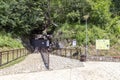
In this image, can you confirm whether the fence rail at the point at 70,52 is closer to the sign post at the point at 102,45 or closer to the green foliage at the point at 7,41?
the sign post at the point at 102,45

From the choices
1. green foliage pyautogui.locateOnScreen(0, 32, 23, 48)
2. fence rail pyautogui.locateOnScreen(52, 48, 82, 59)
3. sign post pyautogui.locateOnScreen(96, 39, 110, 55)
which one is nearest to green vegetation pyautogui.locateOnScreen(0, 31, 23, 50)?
green foliage pyautogui.locateOnScreen(0, 32, 23, 48)

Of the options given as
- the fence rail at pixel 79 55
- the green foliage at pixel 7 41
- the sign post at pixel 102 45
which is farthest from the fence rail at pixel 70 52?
the green foliage at pixel 7 41

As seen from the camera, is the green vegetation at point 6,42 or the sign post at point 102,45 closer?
the green vegetation at point 6,42

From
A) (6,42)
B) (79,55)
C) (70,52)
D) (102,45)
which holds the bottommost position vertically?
(79,55)

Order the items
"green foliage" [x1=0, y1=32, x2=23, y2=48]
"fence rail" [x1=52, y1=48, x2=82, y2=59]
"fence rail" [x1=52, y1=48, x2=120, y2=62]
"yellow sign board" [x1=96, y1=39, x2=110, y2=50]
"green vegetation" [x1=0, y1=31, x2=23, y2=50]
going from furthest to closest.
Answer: "fence rail" [x1=52, y1=48, x2=82, y2=59] < "yellow sign board" [x1=96, y1=39, x2=110, y2=50] < "green foliage" [x1=0, y1=32, x2=23, y2=48] < "green vegetation" [x1=0, y1=31, x2=23, y2=50] < "fence rail" [x1=52, y1=48, x2=120, y2=62]

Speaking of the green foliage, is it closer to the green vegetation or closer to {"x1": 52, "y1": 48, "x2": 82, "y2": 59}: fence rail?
the green vegetation

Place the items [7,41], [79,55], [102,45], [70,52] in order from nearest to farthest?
[79,55], [102,45], [7,41], [70,52]

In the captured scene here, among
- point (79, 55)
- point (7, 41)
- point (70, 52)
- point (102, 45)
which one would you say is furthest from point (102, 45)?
point (7, 41)

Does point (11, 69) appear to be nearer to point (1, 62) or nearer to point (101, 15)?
point (1, 62)

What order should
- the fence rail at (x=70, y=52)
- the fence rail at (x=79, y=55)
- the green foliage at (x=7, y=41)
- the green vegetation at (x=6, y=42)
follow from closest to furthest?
1. the fence rail at (x=79, y=55)
2. the green vegetation at (x=6, y=42)
3. the green foliage at (x=7, y=41)
4. the fence rail at (x=70, y=52)

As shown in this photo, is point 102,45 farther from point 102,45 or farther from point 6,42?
point 6,42

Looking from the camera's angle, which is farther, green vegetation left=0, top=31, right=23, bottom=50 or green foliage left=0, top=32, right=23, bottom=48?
green foliage left=0, top=32, right=23, bottom=48

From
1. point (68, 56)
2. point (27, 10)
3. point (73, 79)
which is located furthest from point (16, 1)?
point (73, 79)

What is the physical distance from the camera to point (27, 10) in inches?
1167
